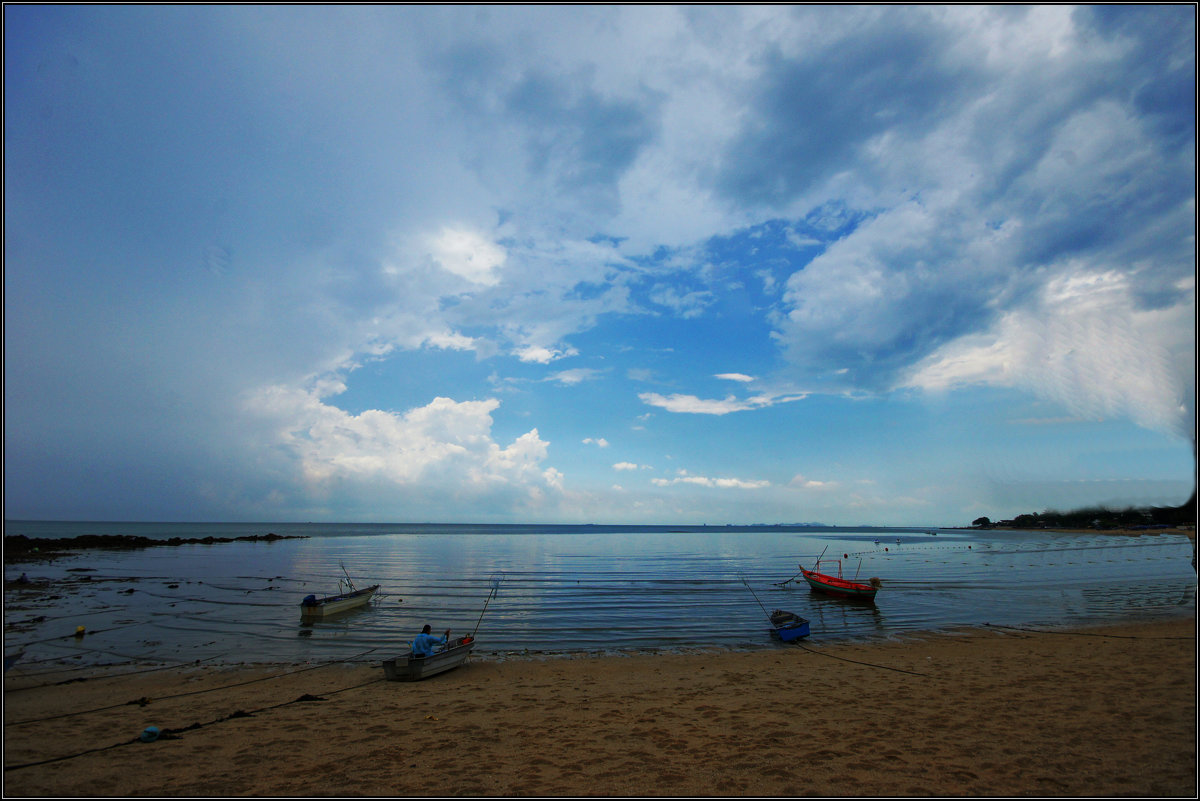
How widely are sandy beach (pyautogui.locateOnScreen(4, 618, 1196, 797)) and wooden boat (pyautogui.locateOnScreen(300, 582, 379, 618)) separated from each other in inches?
383

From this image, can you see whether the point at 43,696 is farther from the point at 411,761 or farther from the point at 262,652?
the point at 411,761

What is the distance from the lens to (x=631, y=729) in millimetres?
11961

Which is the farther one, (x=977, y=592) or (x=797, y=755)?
(x=977, y=592)

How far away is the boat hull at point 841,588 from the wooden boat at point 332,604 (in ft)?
103

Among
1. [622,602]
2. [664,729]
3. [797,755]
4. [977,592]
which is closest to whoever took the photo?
[797,755]

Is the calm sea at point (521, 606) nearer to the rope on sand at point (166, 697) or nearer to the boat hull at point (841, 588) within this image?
the boat hull at point (841, 588)

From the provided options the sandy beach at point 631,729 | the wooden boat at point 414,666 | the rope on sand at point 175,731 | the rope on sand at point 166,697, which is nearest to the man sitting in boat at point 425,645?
the wooden boat at point 414,666

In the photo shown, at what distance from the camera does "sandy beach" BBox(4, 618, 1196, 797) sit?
30.3 ft

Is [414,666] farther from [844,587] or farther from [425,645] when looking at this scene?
[844,587]

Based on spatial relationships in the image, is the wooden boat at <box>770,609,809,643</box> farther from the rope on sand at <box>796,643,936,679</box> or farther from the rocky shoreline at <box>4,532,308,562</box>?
the rocky shoreline at <box>4,532,308,562</box>

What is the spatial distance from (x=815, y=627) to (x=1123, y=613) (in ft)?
56.2

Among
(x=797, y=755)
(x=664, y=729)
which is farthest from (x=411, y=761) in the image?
(x=797, y=755)

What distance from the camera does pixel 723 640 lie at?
2367 centimetres

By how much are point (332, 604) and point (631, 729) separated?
24301 mm
